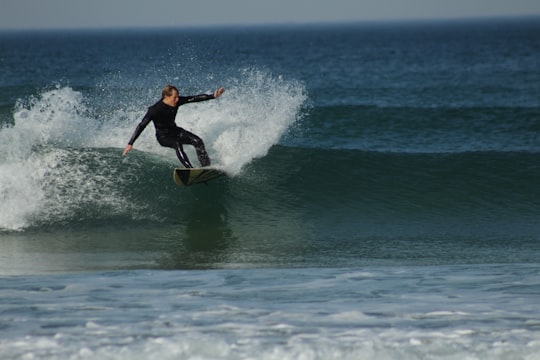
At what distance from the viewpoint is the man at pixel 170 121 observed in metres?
10.5

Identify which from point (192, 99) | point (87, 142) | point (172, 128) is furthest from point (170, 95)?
point (87, 142)

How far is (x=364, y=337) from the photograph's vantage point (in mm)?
5758

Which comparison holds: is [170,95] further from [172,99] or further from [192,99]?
[192,99]

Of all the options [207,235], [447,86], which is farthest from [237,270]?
[447,86]

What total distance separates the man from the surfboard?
0.50ft

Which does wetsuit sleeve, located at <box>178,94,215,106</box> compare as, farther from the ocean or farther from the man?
the ocean

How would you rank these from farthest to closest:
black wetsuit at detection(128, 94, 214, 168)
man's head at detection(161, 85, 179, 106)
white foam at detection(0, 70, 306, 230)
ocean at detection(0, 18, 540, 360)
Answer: white foam at detection(0, 70, 306, 230) → black wetsuit at detection(128, 94, 214, 168) → man's head at detection(161, 85, 179, 106) → ocean at detection(0, 18, 540, 360)

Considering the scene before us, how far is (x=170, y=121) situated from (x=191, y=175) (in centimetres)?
83

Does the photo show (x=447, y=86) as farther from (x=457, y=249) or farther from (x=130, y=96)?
(x=457, y=249)

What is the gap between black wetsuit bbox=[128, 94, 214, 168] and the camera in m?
10.6

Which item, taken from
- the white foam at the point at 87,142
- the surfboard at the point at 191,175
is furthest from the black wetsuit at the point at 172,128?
the white foam at the point at 87,142

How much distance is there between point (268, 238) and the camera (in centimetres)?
1039

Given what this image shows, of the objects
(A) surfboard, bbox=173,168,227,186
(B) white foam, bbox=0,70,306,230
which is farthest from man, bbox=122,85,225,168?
(B) white foam, bbox=0,70,306,230

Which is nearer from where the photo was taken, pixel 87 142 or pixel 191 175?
pixel 191 175
